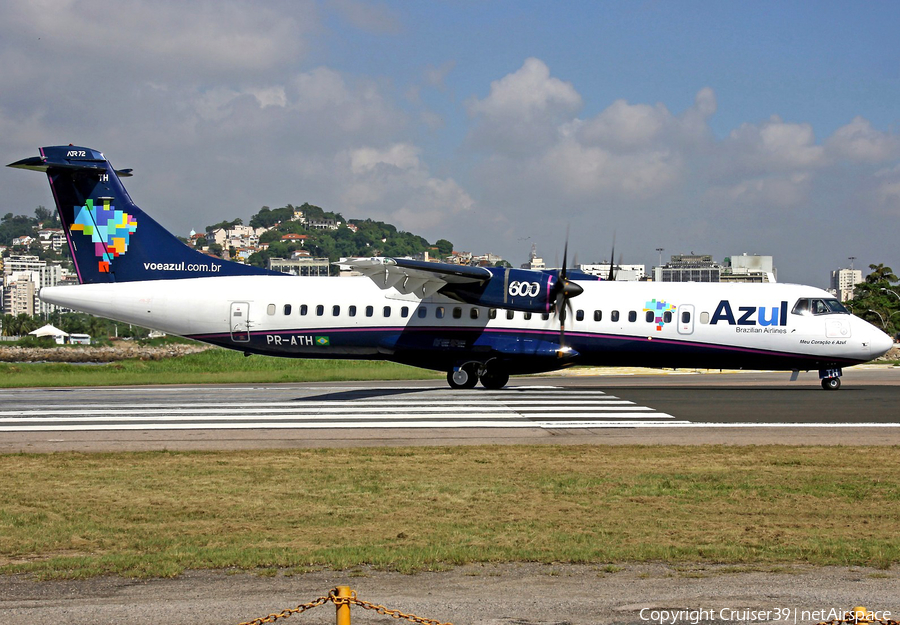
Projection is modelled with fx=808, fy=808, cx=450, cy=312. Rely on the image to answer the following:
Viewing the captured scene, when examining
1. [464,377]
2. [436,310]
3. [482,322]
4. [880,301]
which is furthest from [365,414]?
[880,301]

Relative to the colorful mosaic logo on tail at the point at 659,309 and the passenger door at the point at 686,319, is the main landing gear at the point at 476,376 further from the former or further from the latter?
the passenger door at the point at 686,319

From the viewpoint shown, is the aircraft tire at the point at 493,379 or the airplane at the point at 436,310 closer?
the airplane at the point at 436,310

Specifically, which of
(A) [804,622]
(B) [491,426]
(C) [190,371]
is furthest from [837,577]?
(C) [190,371]

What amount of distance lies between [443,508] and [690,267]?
317 ft

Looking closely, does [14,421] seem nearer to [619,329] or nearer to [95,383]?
[95,383]

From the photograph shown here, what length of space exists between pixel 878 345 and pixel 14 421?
22.8 metres

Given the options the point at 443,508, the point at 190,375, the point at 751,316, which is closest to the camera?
the point at 443,508

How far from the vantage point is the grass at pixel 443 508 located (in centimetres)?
777

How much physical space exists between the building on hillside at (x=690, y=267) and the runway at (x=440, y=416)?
6450 centimetres

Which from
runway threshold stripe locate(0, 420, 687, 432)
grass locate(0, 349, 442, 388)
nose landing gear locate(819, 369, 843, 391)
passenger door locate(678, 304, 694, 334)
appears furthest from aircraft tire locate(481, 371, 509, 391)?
nose landing gear locate(819, 369, 843, 391)

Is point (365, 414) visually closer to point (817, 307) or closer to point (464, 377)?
point (464, 377)

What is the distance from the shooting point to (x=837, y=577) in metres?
6.99

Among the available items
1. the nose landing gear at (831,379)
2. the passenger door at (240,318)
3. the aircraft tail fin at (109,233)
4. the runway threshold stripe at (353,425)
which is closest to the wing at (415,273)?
the passenger door at (240,318)

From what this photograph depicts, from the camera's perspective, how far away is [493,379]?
2481 cm
